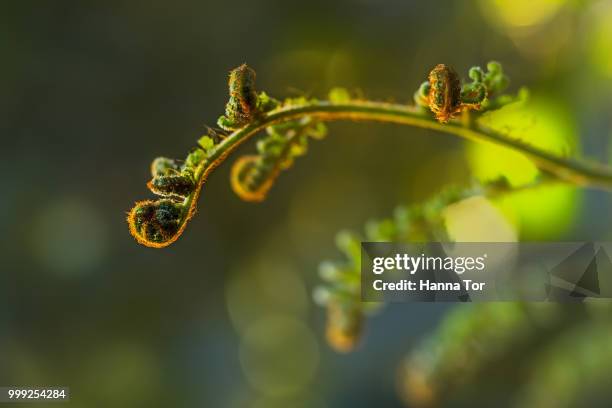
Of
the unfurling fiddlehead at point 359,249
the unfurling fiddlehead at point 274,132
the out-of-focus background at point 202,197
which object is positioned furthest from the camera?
the out-of-focus background at point 202,197

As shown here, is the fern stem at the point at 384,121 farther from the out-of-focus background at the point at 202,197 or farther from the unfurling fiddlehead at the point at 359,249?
the out-of-focus background at the point at 202,197

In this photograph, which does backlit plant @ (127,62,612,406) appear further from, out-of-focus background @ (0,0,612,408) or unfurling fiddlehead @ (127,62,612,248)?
out-of-focus background @ (0,0,612,408)

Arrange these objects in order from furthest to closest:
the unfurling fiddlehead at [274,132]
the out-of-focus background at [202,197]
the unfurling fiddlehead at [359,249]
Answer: the out-of-focus background at [202,197], the unfurling fiddlehead at [359,249], the unfurling fiddlehead at [274,132]

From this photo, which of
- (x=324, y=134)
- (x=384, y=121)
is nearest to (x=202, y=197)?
(x=324, y=134)

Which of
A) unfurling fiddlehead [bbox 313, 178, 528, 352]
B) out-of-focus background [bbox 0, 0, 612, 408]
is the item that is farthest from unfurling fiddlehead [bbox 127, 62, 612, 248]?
out-of-focus background [bbox 0, 0, 612, 408]

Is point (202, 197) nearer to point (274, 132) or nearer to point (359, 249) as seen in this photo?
point (359, 249)

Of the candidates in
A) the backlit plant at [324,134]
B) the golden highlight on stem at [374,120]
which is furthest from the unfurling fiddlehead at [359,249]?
the golden highlight on stem at [374,120]

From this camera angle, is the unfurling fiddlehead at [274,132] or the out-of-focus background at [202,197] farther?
the out-of-focus background at [202,197]

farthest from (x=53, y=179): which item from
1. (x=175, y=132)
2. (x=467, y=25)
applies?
(x=467, y=25)
